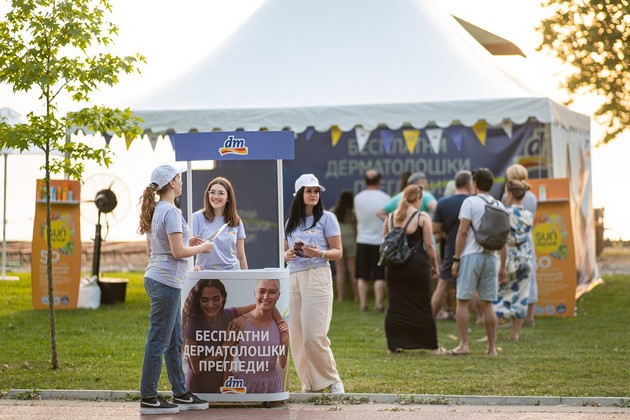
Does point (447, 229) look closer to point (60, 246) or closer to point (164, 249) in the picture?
point (60, 246)

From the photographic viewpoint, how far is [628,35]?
26203 millimetres

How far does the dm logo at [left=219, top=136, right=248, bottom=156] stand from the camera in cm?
1008

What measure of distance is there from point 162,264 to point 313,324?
1.53 m

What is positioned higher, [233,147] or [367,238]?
[233,147]

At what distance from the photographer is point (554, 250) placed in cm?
1723

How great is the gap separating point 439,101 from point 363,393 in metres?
8.58

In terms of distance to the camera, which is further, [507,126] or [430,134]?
[430,134]

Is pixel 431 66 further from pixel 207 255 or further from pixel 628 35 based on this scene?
pixel 207 255

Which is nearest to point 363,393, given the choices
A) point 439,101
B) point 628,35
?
point 439,101

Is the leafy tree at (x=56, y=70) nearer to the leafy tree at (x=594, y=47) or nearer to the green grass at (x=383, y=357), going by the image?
the green grass at (x=383, y=357)

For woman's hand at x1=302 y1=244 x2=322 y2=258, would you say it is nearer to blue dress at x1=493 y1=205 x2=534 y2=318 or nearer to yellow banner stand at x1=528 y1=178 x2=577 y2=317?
blue dress at x1=493 y1=205 x2=534 y2=318

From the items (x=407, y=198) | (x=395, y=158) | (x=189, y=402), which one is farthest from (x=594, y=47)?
(x=189, y=402)

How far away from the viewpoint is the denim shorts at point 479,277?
1266 cm

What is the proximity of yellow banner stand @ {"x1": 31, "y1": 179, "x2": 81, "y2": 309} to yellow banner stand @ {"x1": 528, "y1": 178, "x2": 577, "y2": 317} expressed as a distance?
6069mm
